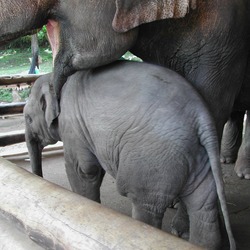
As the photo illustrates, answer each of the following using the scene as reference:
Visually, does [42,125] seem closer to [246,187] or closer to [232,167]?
[246,187]

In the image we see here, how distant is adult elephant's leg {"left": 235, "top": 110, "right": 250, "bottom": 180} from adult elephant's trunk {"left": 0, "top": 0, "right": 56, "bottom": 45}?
1.38 meters

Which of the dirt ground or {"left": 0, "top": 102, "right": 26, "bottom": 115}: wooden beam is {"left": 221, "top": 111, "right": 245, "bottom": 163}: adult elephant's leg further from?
{"left": 0, "top": 102, "right": 26, "bottom": 115}: wooden beam

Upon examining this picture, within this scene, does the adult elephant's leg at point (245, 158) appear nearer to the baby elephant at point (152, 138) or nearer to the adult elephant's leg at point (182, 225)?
the adult elephant's leg at point (182, 225)

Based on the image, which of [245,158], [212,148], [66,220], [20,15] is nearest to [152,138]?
[212,148]

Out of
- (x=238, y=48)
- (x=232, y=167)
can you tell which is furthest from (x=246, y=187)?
(x=238, y=48)

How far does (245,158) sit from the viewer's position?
7.49 feet

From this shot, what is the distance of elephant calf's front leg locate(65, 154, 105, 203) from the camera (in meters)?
1.48

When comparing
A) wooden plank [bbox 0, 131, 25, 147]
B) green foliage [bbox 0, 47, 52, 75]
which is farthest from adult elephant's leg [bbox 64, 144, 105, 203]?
green foliage [bbox 0, 47, 52, 75]

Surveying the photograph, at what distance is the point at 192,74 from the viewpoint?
142 centimetres

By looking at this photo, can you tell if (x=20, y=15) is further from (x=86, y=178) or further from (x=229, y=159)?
(x=229, y=159)

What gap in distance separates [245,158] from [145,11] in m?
1.31

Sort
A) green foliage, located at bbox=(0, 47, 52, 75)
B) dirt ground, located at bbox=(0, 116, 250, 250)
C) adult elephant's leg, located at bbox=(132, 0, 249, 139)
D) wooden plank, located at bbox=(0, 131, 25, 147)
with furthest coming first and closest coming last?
green foliage, located at bbox=(0, 47, 52, 75) → wooden plank, located at bbox=(0, 131, 25, 147) → dirt ground, located at bbox=(0, 116, 250, 250) → adult elephant's leg, located at bbox=(132, 0, 249, 139)

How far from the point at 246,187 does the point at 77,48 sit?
50.6 inches

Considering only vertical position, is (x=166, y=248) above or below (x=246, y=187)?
above
